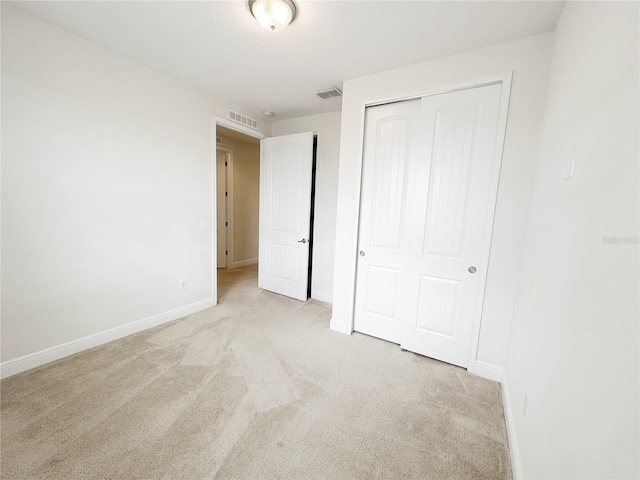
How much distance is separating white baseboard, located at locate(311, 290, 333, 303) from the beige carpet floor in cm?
114

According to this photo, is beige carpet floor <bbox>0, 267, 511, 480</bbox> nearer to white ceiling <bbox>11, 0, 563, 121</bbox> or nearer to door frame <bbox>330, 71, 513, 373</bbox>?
door frame <bbox>330, 71, 513, 373</bbox>

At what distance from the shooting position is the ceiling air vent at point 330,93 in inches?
104

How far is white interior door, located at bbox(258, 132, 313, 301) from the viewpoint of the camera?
3.33 m

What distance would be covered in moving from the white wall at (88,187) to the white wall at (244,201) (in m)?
2.12

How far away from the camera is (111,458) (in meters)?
1.25

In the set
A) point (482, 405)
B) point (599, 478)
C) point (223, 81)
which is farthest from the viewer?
point (223, 81)

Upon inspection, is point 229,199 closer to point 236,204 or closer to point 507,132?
point 236,204

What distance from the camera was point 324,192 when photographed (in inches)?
136

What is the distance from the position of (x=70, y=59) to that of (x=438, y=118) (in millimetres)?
2946

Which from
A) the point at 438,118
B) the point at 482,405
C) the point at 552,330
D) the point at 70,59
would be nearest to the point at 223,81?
the point at 70,59

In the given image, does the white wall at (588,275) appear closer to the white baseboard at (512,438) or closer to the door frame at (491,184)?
the white baseboard at (512,438)

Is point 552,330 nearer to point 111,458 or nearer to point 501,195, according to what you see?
point 501,195

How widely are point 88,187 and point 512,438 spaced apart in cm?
346

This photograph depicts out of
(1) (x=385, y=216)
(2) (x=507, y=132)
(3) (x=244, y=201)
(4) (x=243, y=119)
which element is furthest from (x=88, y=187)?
(2) (x=507, y=132)
